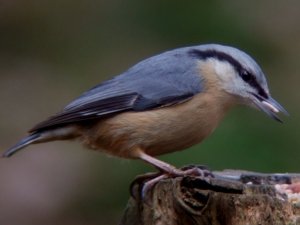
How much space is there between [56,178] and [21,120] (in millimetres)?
1018

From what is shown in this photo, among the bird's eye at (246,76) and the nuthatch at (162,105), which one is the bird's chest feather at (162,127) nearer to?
the nuthatch at (162,105)

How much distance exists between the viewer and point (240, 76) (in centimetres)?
651

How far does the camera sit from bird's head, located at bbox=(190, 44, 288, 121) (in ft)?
21.1

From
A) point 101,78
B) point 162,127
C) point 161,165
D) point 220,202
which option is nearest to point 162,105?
point 162,127

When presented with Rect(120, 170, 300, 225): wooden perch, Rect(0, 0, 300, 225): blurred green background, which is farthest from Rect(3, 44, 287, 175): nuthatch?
Rect(0, 0, 300, 225): blurred green background

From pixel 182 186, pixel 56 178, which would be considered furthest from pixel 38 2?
pixel 182 186

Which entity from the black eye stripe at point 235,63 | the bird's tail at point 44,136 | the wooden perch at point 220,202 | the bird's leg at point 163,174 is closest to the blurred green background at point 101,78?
the bird's tail at point 44,136

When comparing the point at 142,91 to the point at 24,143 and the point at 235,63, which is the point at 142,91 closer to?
the point at 235,63

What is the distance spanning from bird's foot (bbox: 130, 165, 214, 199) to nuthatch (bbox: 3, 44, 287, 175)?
211 millimetres

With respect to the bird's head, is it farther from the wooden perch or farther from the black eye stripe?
the wooden perch

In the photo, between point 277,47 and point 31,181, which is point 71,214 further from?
point 277,47

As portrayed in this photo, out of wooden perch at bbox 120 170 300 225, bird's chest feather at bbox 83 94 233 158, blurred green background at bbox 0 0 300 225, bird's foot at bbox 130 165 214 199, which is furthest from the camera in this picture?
blurred green background at bbox 0 0 300 225

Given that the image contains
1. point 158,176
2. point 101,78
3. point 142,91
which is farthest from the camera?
point 101,78

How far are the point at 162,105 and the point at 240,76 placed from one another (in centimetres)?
A: 48
